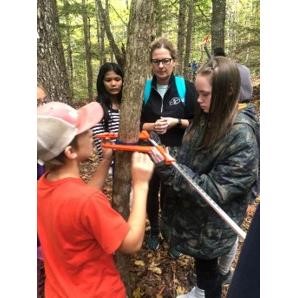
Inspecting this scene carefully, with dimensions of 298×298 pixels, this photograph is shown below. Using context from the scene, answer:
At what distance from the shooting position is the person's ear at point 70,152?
1309 millimetres

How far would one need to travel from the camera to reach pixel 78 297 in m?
1.39

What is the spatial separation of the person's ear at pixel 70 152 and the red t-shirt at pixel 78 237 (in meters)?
0.09

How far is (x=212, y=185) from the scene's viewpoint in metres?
1.71

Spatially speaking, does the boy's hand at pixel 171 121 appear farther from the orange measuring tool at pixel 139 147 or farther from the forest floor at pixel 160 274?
the orange measuring tool at pixel 139 147

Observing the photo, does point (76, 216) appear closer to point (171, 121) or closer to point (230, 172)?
point (230, 172)

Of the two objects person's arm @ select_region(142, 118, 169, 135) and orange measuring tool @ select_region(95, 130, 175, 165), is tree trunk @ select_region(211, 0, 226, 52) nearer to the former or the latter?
person's arm @ select_region(142, 118, 169, 135)

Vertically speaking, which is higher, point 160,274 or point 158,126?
point 158,126

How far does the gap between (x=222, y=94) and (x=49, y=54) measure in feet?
5.30

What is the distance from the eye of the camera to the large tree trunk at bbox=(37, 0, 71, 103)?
2592 millimetres

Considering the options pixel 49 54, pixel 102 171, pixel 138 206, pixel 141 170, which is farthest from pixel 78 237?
pixel 49 54
